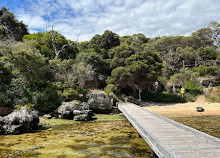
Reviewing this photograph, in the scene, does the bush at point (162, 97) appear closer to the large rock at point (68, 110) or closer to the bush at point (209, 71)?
the bush at point (209, 71)

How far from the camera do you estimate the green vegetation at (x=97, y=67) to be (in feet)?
48.8

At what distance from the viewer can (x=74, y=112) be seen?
12719 millimetres

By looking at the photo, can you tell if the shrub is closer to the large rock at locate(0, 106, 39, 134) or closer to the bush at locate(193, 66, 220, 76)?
the bush at locate(193, 66, 220, 76)

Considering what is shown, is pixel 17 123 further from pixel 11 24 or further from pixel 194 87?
pixel 11 24

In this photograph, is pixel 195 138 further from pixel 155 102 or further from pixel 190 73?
pixel 190 73

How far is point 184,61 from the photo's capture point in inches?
1247

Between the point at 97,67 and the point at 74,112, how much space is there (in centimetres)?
1037

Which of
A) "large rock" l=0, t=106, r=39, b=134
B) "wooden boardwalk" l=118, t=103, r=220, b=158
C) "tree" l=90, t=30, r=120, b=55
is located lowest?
"large rock" l=0, t=106, r=39, b=134

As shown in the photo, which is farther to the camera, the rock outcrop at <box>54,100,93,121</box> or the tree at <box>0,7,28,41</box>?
the tree at <box>0,7,28,41</box>

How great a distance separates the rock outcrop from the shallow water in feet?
12.0

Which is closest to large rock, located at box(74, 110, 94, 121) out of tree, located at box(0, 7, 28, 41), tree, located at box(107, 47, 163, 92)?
tree, located at box(107, 47, 163, 92)

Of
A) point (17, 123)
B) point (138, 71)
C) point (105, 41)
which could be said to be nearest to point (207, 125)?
point (138, 71)

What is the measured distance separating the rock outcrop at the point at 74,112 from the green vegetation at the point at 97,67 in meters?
2.07

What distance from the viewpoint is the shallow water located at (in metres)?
5.74
